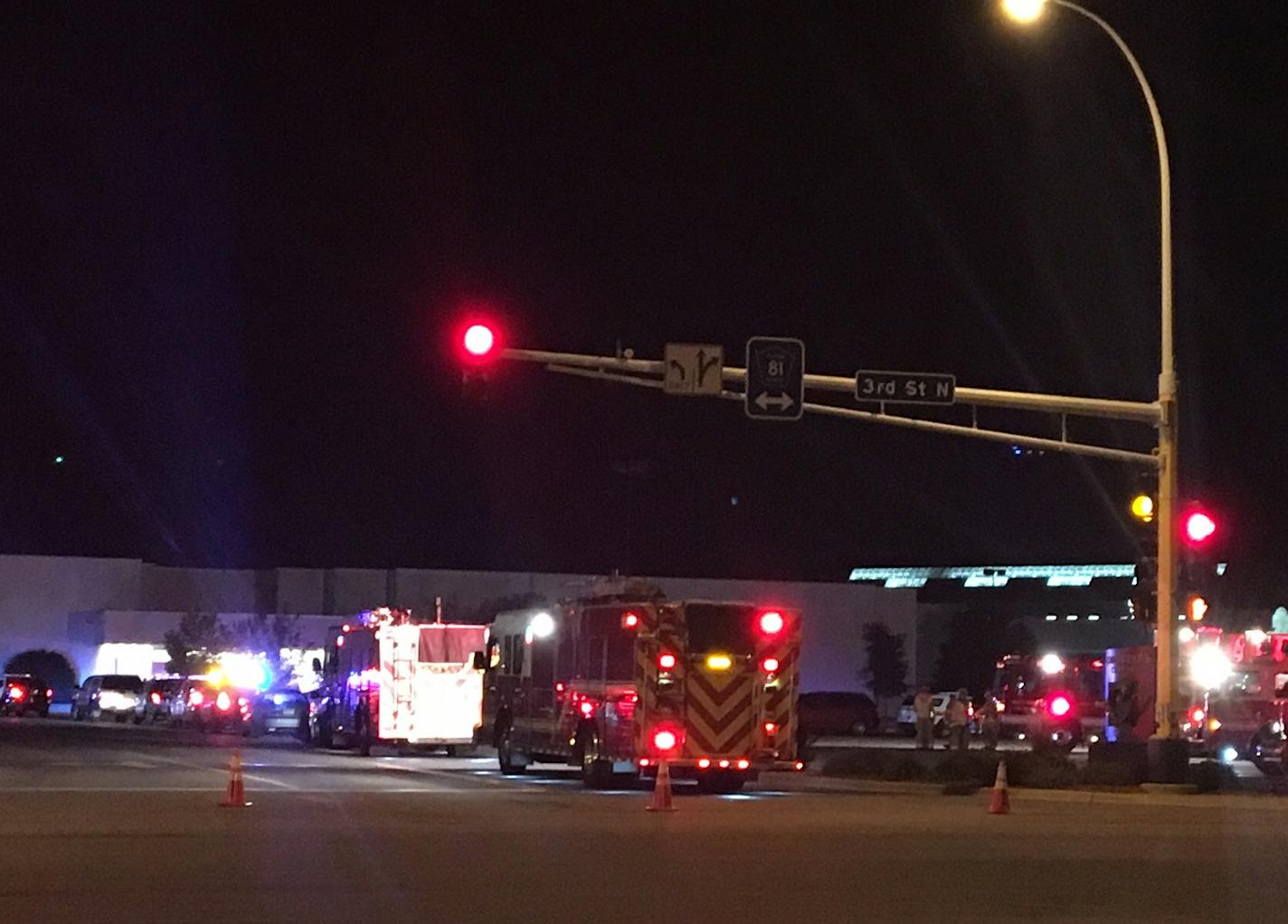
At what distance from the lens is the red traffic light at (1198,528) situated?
Result: 93.6 feet

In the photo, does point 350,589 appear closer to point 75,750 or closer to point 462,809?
point 75,750

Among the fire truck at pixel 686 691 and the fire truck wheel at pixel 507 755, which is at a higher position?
the fire truck at pixel 686 691

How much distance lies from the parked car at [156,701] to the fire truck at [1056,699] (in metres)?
22.7

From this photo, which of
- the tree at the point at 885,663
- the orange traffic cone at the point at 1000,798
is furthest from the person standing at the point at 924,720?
the tree at the point at 885,663

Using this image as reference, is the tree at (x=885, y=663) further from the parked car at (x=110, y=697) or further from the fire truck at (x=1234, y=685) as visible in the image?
the fire truck at (x=1234, y=685)

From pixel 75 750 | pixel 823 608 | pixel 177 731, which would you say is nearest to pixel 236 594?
pixel 823 608

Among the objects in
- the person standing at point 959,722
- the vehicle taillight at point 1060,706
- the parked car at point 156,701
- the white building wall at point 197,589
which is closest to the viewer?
the person standing at point 959,722

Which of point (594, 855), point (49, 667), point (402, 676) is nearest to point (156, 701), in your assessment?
point (49, 667)

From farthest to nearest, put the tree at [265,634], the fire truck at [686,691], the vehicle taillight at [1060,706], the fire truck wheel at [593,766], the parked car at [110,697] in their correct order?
the tree at [265,634] → the parked car at [110,697] → the vehicle taillight at [1060,706] → the fire truck wheel at [593,766] → the fire truck at [686,691]

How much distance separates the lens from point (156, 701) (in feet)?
191

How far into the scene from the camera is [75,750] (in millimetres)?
37656

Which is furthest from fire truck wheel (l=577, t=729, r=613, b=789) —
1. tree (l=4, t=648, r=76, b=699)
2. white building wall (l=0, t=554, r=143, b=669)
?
white building wall (l=0, t=554, r=143, b=669)

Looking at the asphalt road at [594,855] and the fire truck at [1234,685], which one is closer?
the asphalt road at [594,855]

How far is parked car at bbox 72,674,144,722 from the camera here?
6084 centimetres
